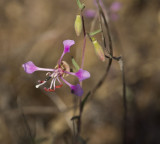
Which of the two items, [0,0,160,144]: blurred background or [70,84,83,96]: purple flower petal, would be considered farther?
[0,0,160,144]: blurred background

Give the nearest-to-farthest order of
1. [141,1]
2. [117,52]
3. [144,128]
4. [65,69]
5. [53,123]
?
[65,69] → [144,128] → [53,123] → [117,52] → [141,1]

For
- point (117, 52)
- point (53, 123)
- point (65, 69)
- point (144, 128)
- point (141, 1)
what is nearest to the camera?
point (65, 69)

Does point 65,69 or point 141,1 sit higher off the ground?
point 141,1

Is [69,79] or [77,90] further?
[69,79]

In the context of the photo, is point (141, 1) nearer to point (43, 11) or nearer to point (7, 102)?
point (43, 11)

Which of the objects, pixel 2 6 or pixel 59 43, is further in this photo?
pixel 2 6

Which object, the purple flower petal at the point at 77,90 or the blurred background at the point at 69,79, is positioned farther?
the blurred background at the point at 69,79

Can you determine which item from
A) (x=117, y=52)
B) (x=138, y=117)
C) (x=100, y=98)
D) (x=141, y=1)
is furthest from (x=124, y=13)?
(x=138, y=117)

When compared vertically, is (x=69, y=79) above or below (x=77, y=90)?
above
